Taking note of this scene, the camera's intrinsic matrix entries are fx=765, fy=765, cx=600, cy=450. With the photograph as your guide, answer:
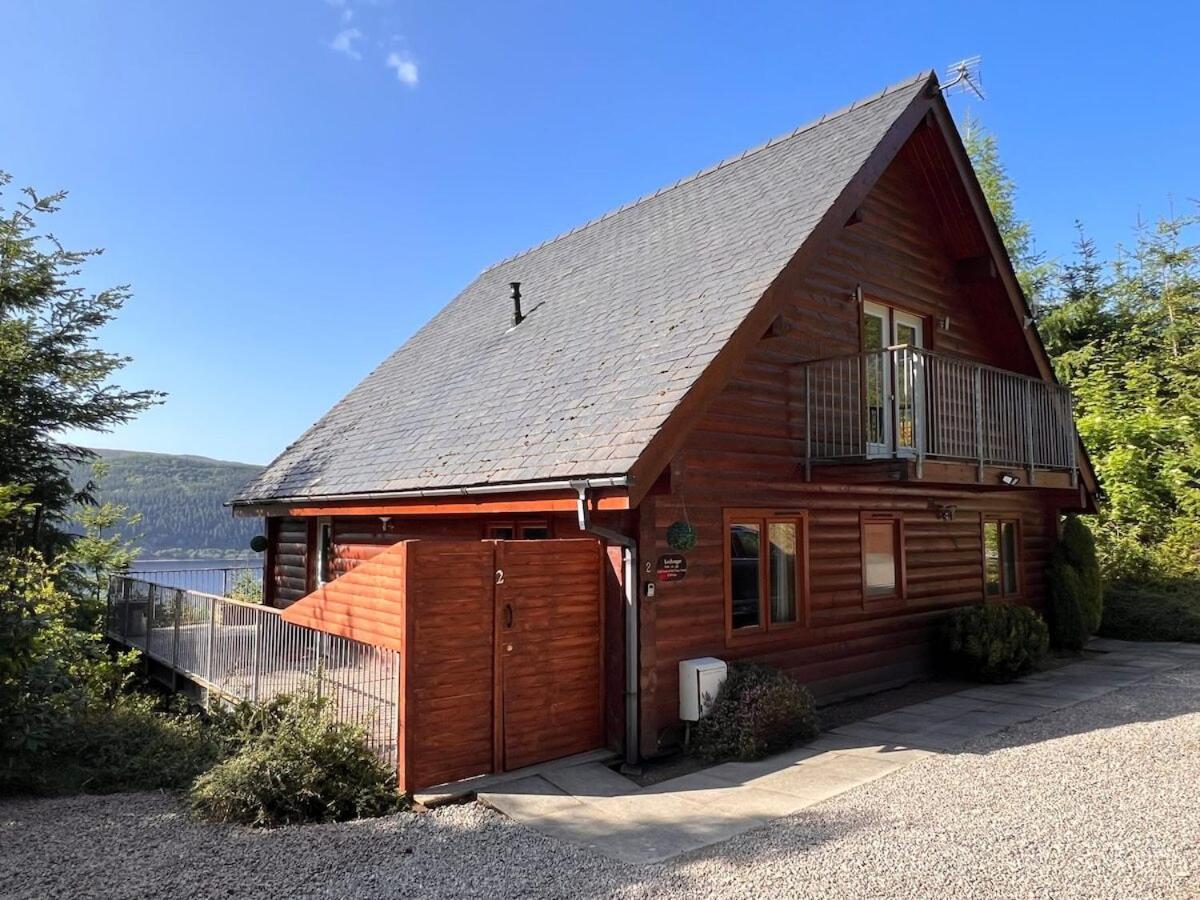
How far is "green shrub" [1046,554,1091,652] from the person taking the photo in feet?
43.7

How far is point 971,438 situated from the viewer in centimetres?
1052

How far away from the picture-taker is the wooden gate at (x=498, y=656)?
244 inches

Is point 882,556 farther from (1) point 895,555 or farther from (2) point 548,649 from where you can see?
(2) point 548,649

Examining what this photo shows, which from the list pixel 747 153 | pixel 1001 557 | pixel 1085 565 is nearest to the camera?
pixel 747 153

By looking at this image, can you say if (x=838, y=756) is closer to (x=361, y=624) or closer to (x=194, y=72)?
(x=361, y=624)

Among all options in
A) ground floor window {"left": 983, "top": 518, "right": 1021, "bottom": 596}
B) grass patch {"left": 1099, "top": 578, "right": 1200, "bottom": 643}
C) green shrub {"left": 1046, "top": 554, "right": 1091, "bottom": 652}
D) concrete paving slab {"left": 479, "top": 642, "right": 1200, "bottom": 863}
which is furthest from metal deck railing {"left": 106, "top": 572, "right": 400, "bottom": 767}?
grass patch {"left": 1099, "top": 578, "right": 1200, "bottom": 643}

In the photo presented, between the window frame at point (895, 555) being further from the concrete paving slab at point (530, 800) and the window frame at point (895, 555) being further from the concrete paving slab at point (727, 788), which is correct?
the concrete paving slab at point (530, 800)

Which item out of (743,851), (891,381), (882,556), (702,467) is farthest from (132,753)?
(882,556)

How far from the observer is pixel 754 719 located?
7.26 m

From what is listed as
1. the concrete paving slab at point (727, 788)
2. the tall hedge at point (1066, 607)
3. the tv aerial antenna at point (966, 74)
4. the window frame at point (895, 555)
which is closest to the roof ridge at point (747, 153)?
the tv aerial antenna at point (966, 74)

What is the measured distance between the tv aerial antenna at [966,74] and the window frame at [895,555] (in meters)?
6.38

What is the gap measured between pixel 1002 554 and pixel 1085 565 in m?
2.09

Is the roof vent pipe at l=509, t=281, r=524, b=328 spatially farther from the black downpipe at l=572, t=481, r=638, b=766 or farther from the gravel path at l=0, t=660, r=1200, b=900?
the gravel path at l=0, t=660, r=1200, b=900

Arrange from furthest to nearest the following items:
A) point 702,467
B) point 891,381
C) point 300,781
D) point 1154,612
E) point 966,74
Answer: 1. point 1154,612
2. point 966,74
3. point 891,381
4. point 702,467
5. point 300,781
